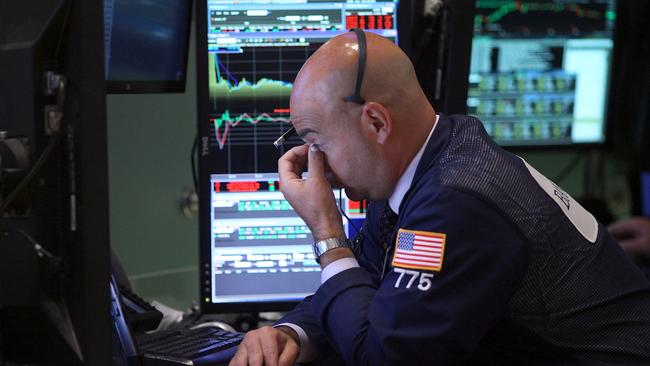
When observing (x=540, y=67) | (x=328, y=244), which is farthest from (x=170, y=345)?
(x=540, y=67)

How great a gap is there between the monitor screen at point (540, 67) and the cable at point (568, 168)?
0.21m

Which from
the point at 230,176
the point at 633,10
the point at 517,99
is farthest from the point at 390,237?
the point at 633,10

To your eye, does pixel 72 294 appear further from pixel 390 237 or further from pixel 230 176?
pixel 230 176

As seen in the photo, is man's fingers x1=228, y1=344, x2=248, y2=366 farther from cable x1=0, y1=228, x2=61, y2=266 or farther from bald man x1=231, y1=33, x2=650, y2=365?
cable x1=0, y1=228, x2=61, y2=266

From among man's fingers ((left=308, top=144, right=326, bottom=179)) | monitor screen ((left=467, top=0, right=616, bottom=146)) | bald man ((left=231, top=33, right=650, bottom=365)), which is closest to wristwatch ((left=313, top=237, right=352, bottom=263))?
bald man ((left=231, top=33, right=650, bottom=365))

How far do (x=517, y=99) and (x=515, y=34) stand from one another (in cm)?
25

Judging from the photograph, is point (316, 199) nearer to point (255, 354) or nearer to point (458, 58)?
point (255, 354)

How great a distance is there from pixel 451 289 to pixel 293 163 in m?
0.44

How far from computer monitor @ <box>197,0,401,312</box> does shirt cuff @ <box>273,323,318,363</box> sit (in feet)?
1.03

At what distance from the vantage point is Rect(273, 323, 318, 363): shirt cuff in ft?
4.96

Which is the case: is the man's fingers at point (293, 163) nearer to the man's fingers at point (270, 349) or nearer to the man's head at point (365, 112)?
the man's head at point (365, 112)

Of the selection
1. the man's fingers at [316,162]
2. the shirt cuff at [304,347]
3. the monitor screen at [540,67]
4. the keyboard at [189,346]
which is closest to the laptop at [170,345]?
the keyboard at [189,346]

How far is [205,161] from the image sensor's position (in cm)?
181

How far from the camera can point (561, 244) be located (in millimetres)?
1319
